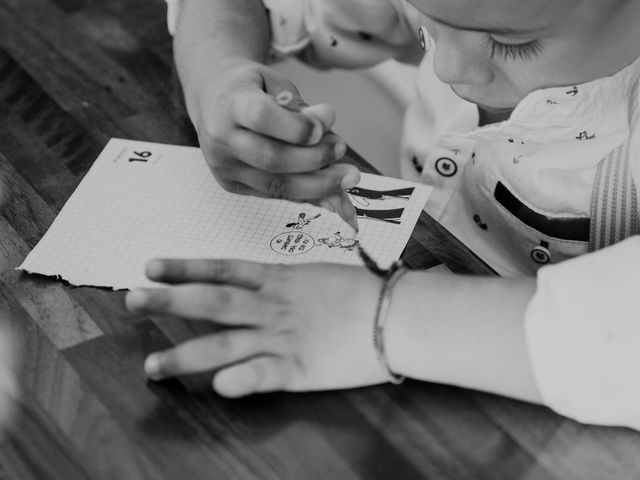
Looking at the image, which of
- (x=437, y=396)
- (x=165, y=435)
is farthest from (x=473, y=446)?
(x=165, y=435)

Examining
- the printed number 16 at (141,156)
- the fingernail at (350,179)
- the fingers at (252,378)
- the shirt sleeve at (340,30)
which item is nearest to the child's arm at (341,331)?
the fingers at (252,378)

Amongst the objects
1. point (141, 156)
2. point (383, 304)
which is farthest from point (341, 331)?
point (141, 156)

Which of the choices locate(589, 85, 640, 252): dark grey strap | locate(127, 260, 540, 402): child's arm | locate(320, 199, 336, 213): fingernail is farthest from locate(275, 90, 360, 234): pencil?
locate(589, 85, 640, 252): dark grey strap

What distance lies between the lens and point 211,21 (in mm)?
883

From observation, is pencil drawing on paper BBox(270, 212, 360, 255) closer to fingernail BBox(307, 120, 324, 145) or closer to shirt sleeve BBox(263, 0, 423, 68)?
fingernail BBox(307, 120, 324, 145)

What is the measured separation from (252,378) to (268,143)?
0.65 ft

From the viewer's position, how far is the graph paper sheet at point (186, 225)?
68 centimetres

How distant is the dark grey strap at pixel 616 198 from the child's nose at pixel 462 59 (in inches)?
6.9

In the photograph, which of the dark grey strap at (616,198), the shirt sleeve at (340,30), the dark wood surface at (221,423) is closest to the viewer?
the dark wood surface at (221,423)

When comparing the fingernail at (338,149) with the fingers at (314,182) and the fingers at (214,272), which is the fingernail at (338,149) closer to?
the fingers at (314,182)

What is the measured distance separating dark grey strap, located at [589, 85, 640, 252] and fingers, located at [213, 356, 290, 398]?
354mm

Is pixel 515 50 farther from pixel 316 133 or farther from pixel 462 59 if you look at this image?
pixel 316 133

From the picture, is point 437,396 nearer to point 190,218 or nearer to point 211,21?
point 190,218

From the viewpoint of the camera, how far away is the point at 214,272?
0.61m
